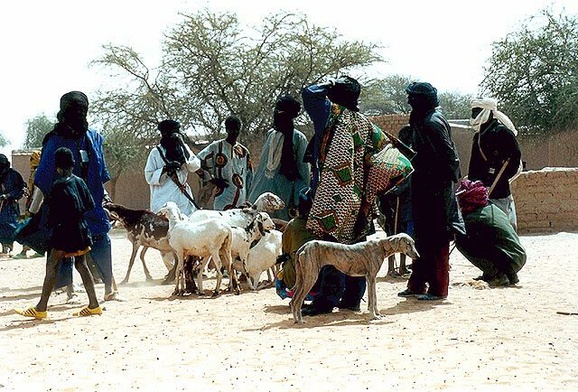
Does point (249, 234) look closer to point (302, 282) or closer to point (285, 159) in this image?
point (285, 159)

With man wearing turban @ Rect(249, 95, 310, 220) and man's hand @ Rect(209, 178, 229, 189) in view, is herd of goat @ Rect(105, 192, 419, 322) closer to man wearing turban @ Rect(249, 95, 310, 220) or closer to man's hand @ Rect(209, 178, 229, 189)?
man wearing turban @ Rect(249, 95, 310, 220)

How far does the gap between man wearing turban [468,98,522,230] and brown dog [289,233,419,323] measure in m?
3.50

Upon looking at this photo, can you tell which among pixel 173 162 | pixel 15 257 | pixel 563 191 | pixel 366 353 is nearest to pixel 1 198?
pixel 15 257

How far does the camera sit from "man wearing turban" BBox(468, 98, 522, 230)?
1066 cm

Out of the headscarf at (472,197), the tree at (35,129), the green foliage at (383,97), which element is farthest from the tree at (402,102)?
the headscarf at (472,197)

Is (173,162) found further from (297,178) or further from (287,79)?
(287,79)

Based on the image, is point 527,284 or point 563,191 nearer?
point 527,284

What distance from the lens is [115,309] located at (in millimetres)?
8711

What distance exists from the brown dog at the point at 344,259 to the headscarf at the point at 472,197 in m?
2.76

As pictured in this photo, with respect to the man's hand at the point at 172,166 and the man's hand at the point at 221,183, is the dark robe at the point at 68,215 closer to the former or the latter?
the man's hand at the point at 172,166

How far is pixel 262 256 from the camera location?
985cm

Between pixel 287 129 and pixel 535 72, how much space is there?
1843 cm

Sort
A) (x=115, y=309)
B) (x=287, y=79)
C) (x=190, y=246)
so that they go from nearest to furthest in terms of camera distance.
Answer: (x=115, y=309), (x=190, y=246), (x=287, y=79)

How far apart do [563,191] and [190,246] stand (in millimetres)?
10884
